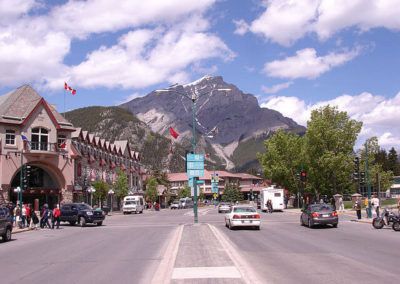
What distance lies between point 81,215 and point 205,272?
2803cm

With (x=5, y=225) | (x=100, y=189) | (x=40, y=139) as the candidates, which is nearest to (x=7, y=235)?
(x=5, y=225)

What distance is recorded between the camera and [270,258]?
49.7 ft

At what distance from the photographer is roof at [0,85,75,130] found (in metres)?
57.8

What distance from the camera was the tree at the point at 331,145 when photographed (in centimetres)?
6881

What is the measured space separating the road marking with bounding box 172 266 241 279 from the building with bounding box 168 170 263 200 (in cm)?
13796

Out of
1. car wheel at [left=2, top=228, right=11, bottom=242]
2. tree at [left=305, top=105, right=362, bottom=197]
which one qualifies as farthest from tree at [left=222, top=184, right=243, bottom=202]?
car wheel at [left=2, top=228, right=11, bottom=242]

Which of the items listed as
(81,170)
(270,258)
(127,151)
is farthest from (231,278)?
(127,151)

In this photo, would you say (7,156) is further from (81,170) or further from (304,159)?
(304,159)

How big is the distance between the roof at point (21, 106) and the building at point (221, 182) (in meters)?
89.8

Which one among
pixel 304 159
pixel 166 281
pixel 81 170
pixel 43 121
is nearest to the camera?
pixel 166 281

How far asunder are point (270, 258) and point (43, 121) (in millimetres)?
49744

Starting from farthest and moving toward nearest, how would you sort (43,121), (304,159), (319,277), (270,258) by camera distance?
1. (304,159)
2. (43,121)
3. (270,258)
4. (319,277)

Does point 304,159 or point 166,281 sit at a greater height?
point 304,159

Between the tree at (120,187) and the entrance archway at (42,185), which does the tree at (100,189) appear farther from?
the tree at (120,187)
